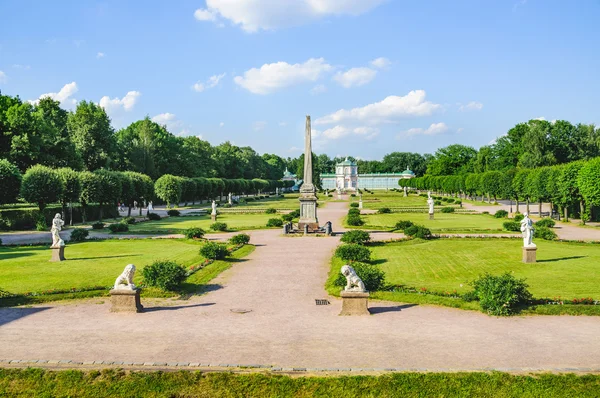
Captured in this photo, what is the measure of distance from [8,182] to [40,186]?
2.85m

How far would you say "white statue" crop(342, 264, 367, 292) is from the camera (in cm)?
1477

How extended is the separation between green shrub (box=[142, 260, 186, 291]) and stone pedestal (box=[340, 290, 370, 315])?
6.62m

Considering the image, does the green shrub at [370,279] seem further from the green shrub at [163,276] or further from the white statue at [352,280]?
the green shrub at [163,276]

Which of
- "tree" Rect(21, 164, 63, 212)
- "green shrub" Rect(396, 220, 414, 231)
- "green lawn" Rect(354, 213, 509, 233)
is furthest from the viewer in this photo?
"tree" Rect(21, 164, 63, 212)

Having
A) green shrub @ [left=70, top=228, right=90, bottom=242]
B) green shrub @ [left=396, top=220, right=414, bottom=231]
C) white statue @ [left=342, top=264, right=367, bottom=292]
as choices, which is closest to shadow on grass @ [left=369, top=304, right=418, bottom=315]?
white statue @ [left=342, top=264, right=367, bottom=292]

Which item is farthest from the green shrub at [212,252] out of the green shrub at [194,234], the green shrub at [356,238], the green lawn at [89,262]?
the green shrub at [194,234]

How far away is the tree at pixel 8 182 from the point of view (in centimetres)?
4375

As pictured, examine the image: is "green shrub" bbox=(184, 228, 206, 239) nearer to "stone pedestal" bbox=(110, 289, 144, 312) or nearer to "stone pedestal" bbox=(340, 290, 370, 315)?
"stone pedestal" bbox=(110, 289, 144, 312)

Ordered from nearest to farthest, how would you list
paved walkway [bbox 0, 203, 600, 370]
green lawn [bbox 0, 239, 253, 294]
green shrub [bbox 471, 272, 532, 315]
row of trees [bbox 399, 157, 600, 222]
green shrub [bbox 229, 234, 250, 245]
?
paved walkway [bbox 0, 203, 600, 370] → green shrub [bbox 471, 272, 532, 315] → green lawn [bbox 0, 239, 253, 294] → green shrub [bbox 229, 234, 250, 245] → row of trees [bbox 399, 157, 600, 222]

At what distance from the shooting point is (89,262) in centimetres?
2398

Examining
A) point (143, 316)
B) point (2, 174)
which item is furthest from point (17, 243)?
point (143, 316)

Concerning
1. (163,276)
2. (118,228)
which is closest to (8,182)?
(118,228)

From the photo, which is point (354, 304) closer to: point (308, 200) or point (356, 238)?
point (356, 238)

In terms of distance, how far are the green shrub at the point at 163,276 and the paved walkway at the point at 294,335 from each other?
3.59 feet
